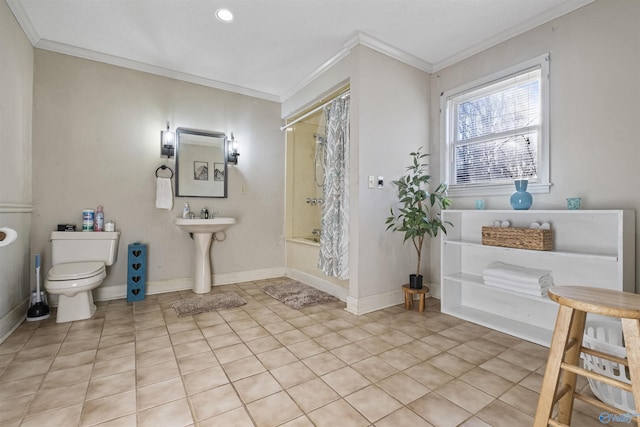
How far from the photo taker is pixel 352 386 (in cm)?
155

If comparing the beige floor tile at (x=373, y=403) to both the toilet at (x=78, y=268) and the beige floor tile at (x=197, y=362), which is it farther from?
the toilet at (x=78, y=268)

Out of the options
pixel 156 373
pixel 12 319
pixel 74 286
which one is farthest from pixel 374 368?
pixel 12 319

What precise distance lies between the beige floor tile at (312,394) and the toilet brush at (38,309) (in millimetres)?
2355

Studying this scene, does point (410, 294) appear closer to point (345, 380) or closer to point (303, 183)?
point (345, 380)

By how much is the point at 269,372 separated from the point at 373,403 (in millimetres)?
610

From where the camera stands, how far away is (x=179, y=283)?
3.36 metres

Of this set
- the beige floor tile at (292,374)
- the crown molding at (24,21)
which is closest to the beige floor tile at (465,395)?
the beige floor tile at (292,374)

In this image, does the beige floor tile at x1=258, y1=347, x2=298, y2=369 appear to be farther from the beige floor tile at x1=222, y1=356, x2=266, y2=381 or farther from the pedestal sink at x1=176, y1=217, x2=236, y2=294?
the pedestal sink at x1=176, y1=217, x2=236, y2=294

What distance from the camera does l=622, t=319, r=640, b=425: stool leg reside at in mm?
940

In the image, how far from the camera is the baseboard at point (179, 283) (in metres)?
2.98

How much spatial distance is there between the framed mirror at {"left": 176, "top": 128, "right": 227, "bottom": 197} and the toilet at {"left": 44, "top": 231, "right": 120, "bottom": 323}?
89 cm

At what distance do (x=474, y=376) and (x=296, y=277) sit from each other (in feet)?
8.21

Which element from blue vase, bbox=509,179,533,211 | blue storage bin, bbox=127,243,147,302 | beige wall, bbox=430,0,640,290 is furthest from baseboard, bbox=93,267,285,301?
beige wall, bbox=430,0,640,290

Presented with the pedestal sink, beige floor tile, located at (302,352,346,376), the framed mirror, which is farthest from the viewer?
the framed mirror
